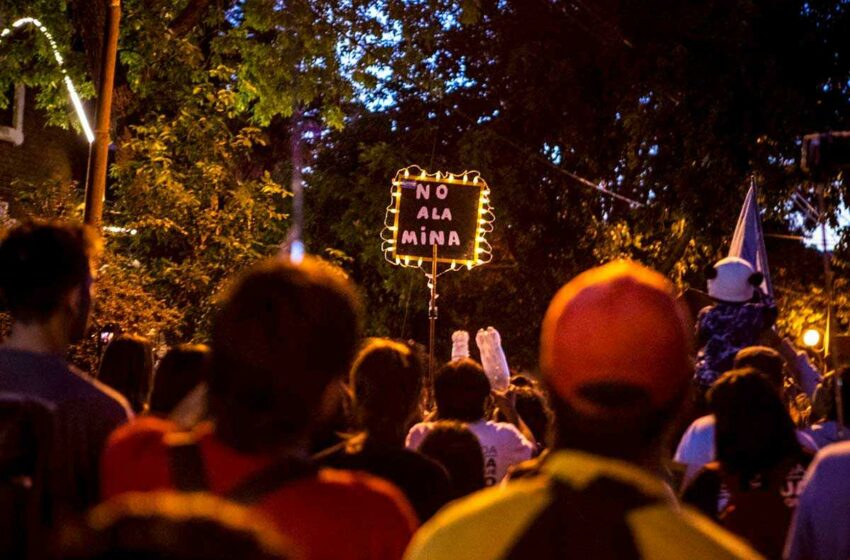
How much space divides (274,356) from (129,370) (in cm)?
320

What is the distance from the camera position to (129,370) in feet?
17.2

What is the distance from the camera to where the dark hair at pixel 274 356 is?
2.25 meters

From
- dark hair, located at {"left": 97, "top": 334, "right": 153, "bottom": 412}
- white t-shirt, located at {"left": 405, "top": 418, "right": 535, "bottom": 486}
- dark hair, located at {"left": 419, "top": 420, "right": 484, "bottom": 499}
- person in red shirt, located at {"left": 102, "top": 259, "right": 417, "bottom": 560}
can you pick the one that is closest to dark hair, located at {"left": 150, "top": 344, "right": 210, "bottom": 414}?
dark hair, located at {"left": 97, "top": 334, "right": 153, "bottom": 412}

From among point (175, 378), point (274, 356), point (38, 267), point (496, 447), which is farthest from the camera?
point (496, 447)

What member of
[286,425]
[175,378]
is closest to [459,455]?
[175,378]

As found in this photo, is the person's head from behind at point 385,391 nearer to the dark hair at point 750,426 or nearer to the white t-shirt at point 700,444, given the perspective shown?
the dark hair at point 750,426

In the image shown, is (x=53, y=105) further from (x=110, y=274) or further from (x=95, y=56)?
(x=110, y=274)

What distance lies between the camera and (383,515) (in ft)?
7.55

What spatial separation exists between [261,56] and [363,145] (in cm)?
552

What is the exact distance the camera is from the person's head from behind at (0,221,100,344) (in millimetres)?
3238

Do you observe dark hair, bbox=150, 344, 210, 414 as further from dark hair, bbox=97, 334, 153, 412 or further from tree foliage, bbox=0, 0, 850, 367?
tree foliage, bbox=0, 0, 850, 367

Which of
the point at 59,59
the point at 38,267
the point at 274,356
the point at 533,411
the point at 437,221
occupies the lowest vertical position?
the point at 533,411

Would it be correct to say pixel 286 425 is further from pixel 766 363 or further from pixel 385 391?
pixel 766 363

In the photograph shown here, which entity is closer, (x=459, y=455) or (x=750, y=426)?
(x=750, y=426)
